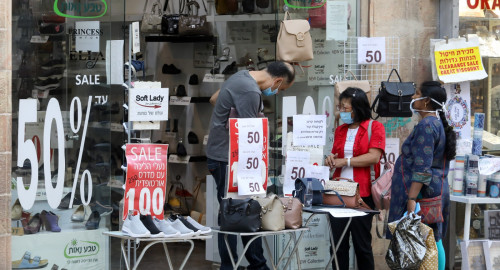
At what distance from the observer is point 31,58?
273 inches

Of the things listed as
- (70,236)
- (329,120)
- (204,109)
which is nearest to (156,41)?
(204,109)

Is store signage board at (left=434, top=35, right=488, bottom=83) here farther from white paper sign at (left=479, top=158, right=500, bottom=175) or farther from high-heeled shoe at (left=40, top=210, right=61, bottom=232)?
high-heeled shoe at (left=40, top=210, right=61, bottom=232)

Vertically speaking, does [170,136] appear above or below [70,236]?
above

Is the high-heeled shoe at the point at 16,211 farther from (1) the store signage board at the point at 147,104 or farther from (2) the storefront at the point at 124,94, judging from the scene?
(1) the store signage board at the point at 147,104

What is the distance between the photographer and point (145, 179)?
275 inches

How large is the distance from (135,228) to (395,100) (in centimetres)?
264

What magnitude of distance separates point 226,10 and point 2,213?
4.19 metres

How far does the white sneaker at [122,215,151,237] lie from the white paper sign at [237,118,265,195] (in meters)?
0.88

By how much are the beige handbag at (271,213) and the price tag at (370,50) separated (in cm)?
218

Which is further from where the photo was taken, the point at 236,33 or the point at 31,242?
the point at 236,33

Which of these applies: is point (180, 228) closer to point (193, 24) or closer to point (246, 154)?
point (246, 154)

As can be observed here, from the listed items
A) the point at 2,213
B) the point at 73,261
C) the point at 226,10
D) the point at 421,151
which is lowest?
the point at 73,261

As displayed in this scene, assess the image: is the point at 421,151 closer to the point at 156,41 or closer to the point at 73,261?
the point at 73,261

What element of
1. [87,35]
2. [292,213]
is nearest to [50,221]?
[87,35]
